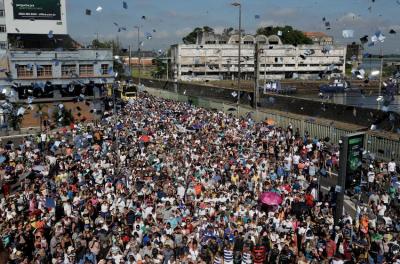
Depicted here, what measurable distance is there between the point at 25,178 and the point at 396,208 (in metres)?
13.3

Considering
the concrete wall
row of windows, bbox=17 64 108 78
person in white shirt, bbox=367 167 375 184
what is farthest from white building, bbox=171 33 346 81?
person in white shirt, bbox=367 167 375 184

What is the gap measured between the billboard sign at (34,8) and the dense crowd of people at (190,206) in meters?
27.3

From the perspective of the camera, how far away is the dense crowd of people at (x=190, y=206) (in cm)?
1056

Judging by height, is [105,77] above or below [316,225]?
above

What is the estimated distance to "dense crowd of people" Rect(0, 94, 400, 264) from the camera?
1056 centimetres

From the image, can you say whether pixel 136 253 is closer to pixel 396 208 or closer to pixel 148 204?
pixel 148 204

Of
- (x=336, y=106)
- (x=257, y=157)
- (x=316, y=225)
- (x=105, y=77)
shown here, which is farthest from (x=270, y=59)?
(x=316, y=225)


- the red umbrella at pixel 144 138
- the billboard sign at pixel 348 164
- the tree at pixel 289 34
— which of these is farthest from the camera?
the tree at pixel 289 34

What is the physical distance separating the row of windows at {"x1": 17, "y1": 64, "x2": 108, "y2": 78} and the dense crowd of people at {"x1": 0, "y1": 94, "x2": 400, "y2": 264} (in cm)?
1656

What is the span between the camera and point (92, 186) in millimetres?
15438

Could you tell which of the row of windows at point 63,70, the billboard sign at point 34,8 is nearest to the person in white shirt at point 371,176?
the row of windows at point 63,70

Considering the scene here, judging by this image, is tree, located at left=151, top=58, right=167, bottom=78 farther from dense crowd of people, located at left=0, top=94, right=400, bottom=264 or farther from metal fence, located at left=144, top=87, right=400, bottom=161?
dense crowd of people, located at left=0, top=94, right=400, bottom=264

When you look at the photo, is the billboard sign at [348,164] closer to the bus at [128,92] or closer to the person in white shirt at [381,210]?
the person in white shirt at [381,210]

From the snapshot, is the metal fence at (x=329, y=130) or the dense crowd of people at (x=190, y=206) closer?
the dense crowd of people at (x=190, y=206)
